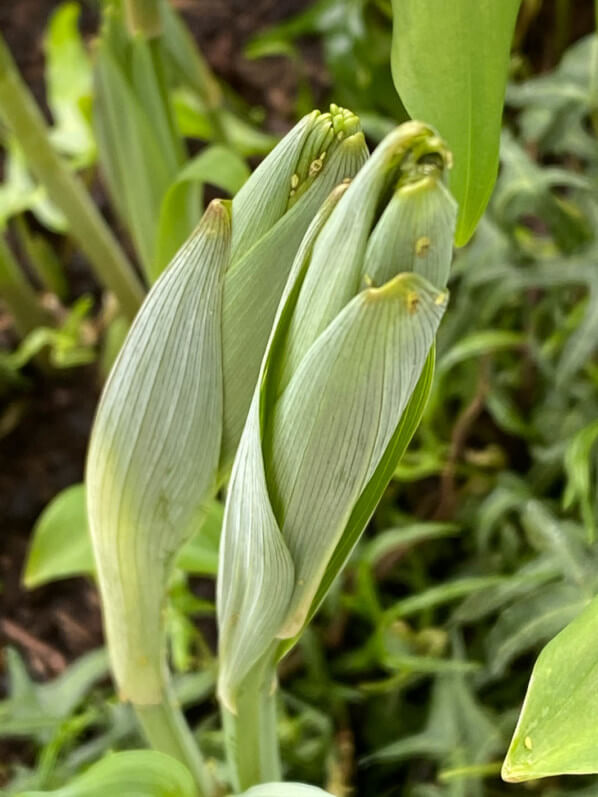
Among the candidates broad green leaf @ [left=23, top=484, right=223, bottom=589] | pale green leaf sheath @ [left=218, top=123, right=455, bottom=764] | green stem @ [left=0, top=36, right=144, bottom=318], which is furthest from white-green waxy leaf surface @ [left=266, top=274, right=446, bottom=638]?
green stem @ [left=0, top=36, right=144, bottom=318]

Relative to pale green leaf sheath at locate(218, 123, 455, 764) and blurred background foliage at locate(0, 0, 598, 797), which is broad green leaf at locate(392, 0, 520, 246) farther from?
blurred background foliage at locate(0, 0, 598, 797)

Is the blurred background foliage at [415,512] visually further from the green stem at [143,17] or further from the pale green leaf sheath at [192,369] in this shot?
the pale green leaf sheath at [192,369]

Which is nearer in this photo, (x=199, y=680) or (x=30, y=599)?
(x=199, y=680)

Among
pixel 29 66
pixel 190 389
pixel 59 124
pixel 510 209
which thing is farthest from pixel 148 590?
pixel 29 66

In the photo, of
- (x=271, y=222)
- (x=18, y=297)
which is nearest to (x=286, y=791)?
(x=271, y=222)

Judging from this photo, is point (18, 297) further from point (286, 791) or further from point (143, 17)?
point (286, 791)

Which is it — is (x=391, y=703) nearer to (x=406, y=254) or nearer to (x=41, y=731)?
(x=41, y=731)

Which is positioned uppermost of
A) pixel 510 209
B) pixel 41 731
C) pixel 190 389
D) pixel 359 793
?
pixel 190 389

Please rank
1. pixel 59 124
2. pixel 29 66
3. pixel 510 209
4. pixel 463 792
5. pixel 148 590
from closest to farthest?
1. pixel 148 590
2. pixel 463 792
3. pixel 510 209
4. pixel 59 124
5. pixel 29 66
